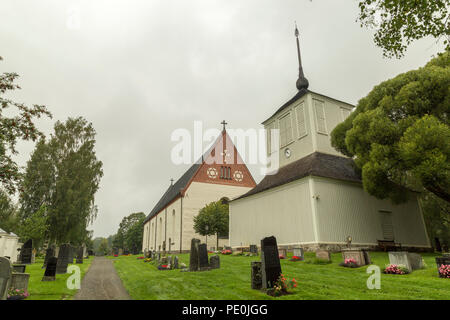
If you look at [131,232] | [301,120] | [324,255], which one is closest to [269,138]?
[301,120]

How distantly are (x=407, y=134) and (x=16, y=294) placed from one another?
1762 cm

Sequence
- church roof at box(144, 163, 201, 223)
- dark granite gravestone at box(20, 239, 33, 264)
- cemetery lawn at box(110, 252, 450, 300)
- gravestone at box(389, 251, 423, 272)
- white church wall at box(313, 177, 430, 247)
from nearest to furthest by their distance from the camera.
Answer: cemetery lawn at box(110, 252, 450, 300) → gravestone at box(389, 251, 423, 272) → white church wall at box(313, 177, 430, 247) → dark granite gravestone at box(20, 239, 33, 264) → church roof at box(144, 163, 201, 223)

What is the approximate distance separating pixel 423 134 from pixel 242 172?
26.4 metres

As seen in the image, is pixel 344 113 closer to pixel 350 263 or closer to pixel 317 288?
pixel 350 263

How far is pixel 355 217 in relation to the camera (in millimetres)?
17734

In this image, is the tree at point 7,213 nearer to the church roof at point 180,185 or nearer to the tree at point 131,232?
the church roof at point 180,185

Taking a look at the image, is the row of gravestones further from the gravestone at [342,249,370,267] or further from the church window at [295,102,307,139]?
the church window at [295,102,307,139]

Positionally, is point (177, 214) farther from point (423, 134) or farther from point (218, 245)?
point (423, 134)

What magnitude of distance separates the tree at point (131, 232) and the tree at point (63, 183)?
39.9 m

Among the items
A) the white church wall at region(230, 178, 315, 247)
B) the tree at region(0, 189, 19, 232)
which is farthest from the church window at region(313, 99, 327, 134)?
the tree at region(0, 189, 19, 232)

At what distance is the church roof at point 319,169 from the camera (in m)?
18.0

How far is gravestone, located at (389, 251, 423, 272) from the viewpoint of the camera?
10498 mm

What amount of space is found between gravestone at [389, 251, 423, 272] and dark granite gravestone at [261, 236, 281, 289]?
20.1 feet
